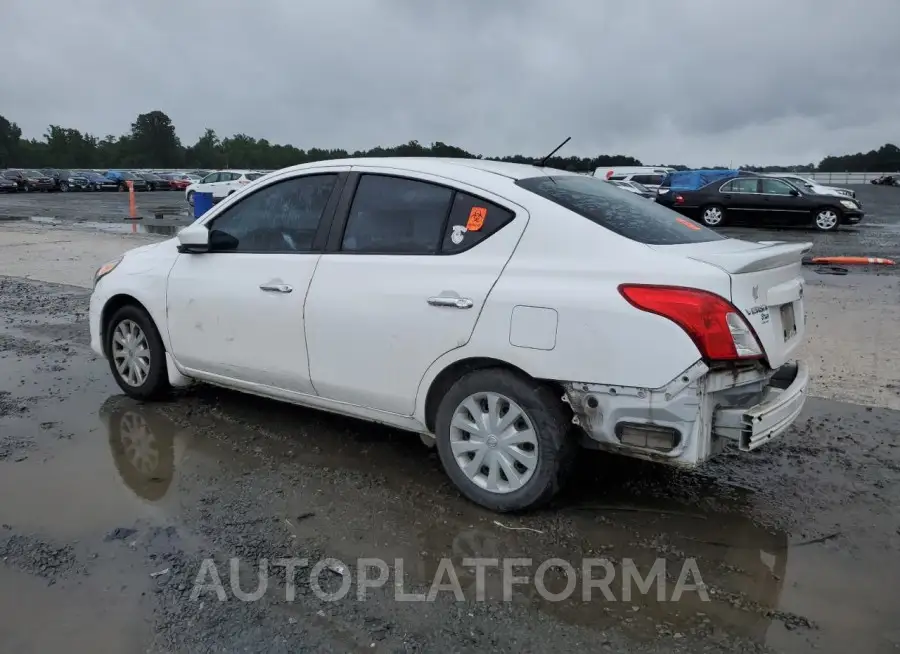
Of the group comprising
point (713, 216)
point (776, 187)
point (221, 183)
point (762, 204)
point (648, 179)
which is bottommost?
point (713, 216)

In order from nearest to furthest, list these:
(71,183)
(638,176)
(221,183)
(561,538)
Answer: (561,538) < (638,176) < (221,183) < (71,183)

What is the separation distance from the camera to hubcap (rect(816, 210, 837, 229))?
766 inches

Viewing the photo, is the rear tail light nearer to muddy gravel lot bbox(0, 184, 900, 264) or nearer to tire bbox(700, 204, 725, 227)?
muddy gravel lot bbox(0, 184, 900, 264)

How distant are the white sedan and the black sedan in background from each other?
1770cm

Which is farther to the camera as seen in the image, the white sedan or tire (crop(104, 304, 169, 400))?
tire (crop(104, 304, 169, 400))

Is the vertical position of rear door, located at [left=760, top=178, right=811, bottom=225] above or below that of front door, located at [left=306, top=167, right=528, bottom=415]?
above

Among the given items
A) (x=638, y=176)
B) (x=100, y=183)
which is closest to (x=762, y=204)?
(x=638, y=176)

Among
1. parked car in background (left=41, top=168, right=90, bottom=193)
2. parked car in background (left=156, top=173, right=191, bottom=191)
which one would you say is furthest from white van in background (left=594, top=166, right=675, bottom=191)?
parked car in background (left=41, top=168, right=90, bottom=193)

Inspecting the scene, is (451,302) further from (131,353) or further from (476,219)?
(131,353)

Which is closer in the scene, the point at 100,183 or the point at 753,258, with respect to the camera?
the point at 753,258

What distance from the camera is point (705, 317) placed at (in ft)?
10.1

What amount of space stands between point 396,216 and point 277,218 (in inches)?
34.7

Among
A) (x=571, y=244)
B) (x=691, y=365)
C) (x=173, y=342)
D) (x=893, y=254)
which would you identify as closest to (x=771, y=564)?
(x=691, y=365)

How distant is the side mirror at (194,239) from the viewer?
4578 millimetres
